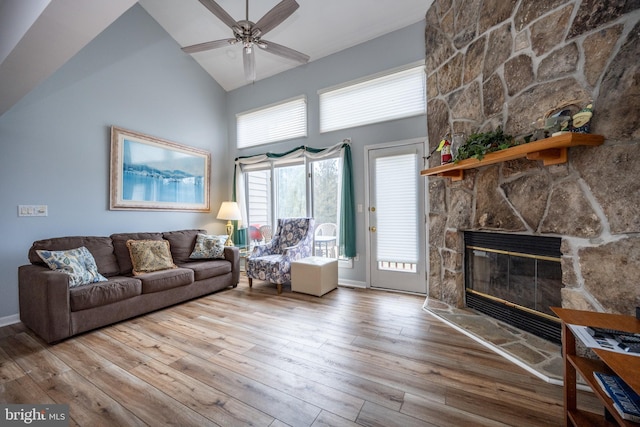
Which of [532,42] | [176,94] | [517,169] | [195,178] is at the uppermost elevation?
[176,94]

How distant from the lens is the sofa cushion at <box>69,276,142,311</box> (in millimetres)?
2346

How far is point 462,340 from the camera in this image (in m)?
2.19

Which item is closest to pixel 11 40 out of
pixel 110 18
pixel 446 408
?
pixel 110 18

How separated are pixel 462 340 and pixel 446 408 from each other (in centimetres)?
91

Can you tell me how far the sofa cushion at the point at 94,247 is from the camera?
270 cm

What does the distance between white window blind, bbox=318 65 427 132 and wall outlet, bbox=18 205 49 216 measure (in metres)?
3.73

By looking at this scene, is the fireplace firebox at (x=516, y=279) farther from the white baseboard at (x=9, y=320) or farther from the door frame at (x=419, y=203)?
the white baseboard at (x=9, y=320)

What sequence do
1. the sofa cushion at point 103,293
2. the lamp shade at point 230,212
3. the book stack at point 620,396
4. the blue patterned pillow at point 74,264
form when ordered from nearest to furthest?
the book stack at point 620,396 < the sofa cushion at point 103,293 < the blue patterned pillow at point 74,264 < the lamp shade at point 230,212

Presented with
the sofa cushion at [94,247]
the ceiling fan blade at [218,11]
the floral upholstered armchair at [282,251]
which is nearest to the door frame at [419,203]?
the floral upholstered armchair at [282,251]

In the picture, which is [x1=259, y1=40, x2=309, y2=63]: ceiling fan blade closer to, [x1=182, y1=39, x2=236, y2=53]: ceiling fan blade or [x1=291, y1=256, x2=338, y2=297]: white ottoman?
[x1=182, y1=39, x2=236, y2=53]: ceiling fan blade

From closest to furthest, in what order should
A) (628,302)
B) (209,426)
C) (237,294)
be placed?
1. (209,426)
2. (628,302)
3. (237,294)

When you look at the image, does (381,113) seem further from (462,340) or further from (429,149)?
(462,340)

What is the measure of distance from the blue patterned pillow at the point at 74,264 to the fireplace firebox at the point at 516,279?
13.3ft

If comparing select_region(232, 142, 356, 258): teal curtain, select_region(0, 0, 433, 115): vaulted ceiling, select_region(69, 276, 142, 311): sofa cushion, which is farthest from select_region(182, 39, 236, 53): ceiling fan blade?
select_region(69, 276, 142, 311): sofa cushion
